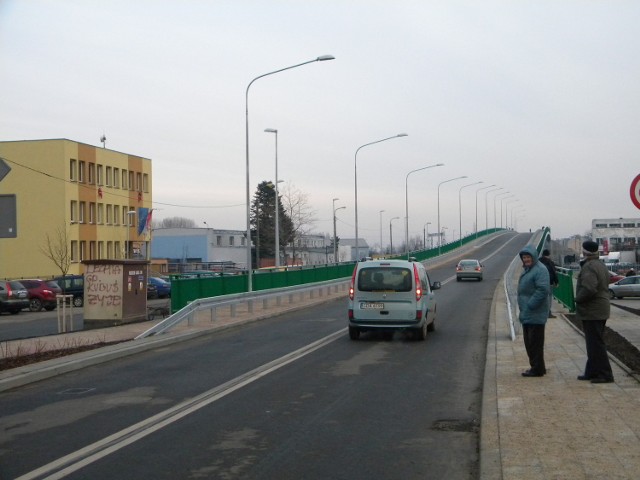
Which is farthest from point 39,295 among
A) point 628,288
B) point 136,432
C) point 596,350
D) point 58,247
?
point 628,288

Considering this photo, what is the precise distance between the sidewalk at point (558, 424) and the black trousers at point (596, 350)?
0.18m

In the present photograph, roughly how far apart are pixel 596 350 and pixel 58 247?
53.6 metres

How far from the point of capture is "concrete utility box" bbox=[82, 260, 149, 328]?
74.8 feet

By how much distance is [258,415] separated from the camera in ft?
30.6

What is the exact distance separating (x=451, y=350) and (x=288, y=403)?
21.9 ft

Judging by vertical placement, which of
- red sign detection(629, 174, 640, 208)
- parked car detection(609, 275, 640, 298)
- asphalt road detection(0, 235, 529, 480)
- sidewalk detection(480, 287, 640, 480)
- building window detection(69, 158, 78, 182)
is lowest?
parked car detection(609, 275, 640, 298)

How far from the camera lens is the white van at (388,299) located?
57.9 feet

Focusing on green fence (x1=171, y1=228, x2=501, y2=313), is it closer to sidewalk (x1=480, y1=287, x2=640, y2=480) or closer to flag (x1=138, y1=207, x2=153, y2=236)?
sidewalk (x1=480, y1=287, x2=640, y2=480)

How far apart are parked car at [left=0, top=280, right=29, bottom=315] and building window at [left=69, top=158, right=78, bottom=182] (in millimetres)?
25517

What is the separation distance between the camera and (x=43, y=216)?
60812mm

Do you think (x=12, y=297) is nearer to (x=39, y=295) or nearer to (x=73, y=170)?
(x=39, y=295)

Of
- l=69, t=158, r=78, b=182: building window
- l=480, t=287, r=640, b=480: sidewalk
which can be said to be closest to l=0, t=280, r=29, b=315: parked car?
l=69, t=158, r=78, b=182: building window

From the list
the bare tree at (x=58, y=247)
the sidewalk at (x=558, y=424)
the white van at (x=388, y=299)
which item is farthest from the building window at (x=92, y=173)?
the sidewalk at (x=558, y=424)

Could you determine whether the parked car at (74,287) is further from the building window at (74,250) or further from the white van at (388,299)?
the white van at (388,299)
